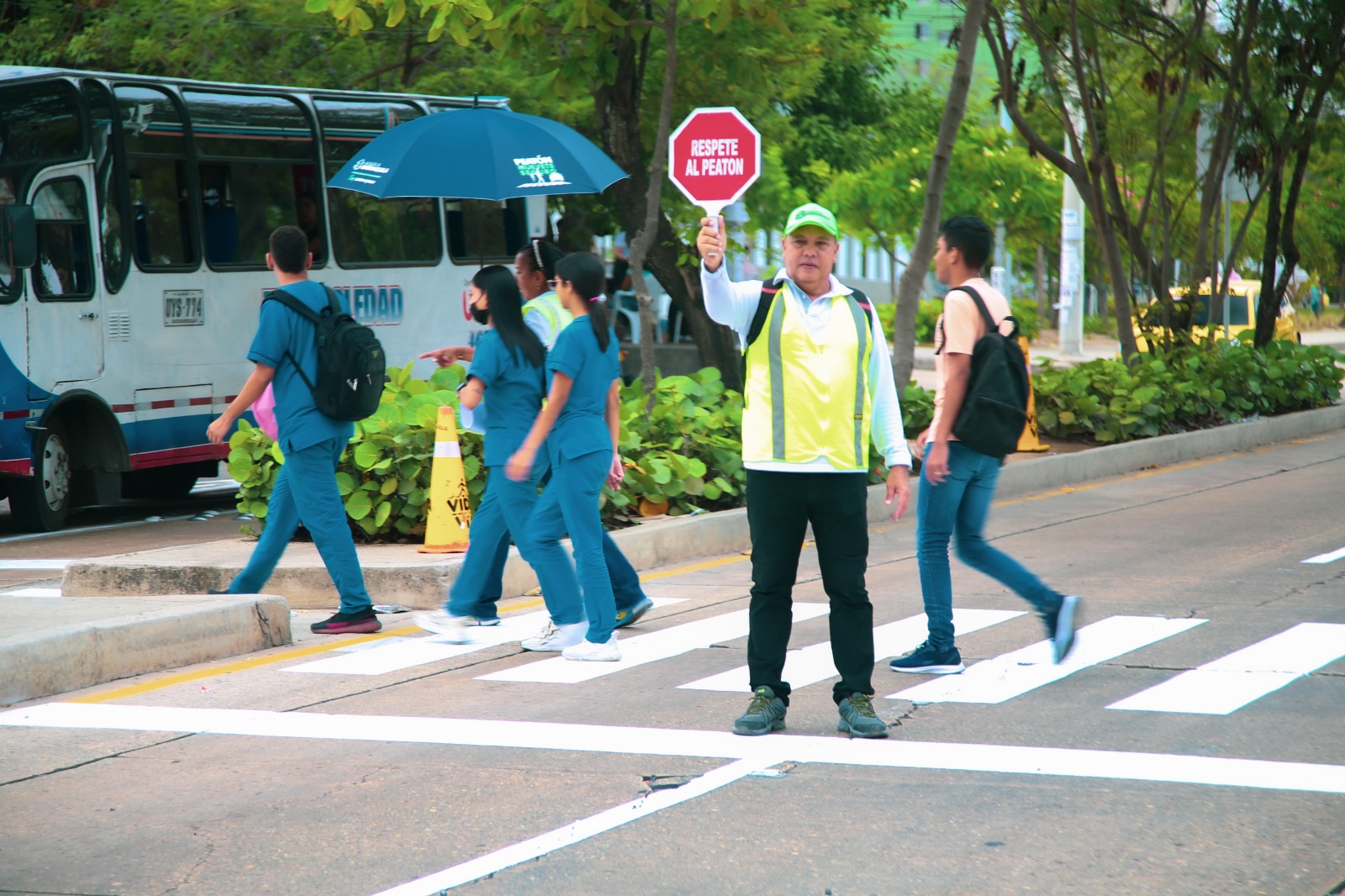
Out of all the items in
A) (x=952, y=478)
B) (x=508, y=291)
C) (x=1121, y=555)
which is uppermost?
(x=508, y=291)

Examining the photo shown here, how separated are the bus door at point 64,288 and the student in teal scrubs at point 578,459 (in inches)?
270

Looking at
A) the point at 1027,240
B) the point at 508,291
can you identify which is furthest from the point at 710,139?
the point at 1027,240

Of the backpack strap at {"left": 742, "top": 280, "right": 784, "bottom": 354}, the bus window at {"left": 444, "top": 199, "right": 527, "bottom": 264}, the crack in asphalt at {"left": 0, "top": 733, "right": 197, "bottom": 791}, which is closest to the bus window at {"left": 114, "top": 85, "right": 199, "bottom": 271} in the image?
the bus window at {"left": 444, "top": 199, "right": 527, "bottom": 264}

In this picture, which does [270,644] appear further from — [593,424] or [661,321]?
[661,321]

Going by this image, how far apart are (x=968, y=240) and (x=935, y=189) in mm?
7223

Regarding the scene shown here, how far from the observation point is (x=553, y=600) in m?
7.61

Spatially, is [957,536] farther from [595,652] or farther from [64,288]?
[64,288]

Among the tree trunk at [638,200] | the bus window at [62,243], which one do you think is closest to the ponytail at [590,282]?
the bus window at [62,243]

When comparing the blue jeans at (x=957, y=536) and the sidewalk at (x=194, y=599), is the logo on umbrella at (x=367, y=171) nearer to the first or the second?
the sidewalk at (x=194, y=599)

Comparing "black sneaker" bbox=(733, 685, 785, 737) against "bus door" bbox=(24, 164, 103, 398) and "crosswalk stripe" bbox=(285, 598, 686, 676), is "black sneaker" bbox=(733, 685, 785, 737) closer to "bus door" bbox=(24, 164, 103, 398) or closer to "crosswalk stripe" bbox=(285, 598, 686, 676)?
"crosswalk stripe" bbox=(285, 598, 686, 676)

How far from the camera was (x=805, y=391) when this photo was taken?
18.9 ft

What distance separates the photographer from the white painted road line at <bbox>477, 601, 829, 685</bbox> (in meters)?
7.19

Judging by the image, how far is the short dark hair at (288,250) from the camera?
804cm

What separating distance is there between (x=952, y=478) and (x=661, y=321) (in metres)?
26.9
